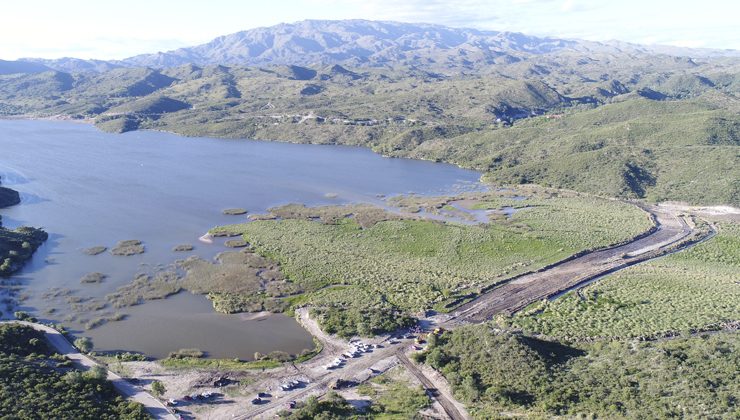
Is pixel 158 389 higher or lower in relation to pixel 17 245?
lower

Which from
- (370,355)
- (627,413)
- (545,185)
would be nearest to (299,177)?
(545,185)

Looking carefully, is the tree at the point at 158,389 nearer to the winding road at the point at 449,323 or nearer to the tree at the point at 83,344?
the winding road at the point at 449,323

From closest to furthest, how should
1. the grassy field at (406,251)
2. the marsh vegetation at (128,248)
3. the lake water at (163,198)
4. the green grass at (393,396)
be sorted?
the green grass at (393,396) → the lake water at (163,198) → the grassy field at (406,251) → the marsh vegetation at (128,248)

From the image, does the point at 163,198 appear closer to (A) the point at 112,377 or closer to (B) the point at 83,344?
(B) the point at 83,344

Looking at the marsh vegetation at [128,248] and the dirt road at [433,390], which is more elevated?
the marsh vegetation at [128,248]

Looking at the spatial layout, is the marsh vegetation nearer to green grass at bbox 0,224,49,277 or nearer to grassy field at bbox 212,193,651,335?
green grass at bbox 0,224,49,277

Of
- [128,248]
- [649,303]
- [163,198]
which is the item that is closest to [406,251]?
[649,303]

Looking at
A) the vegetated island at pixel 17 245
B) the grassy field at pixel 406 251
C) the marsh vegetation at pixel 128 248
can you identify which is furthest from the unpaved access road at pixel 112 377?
the marsh vegetation at pixel 128 248

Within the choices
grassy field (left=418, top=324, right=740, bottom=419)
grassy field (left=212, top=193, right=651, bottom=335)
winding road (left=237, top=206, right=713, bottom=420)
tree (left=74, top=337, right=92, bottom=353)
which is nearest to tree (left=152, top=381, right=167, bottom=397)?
winding road (left=237, top=206, right=713, bottom=420)
